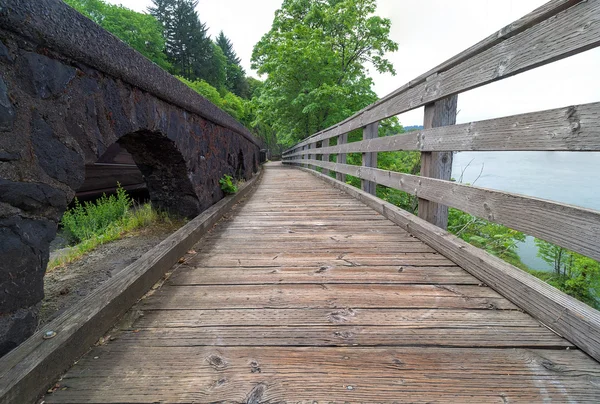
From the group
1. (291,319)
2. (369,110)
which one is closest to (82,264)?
(291,319)

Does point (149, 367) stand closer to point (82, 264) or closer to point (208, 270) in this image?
point (208, 270)

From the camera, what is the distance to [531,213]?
1.31 meters

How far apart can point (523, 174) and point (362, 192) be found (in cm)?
523

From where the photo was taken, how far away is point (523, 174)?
267 inches

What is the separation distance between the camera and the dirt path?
163 cm

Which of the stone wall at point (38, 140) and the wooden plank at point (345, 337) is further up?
the stone wall at point (38, 140)

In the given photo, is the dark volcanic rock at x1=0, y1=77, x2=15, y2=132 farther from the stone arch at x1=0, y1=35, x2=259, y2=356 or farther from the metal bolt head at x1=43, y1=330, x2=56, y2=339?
the metal bolt head at x1=43, y1=330, x2=56, y2=339

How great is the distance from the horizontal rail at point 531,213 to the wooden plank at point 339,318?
1.27ft

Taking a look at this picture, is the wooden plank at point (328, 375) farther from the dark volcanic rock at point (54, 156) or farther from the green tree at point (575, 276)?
the green tree at point (575, 276)

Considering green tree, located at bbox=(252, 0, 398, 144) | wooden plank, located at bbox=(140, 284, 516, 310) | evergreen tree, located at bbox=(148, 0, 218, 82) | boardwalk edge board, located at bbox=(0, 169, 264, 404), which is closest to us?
boardwalk edge board, located at bbox=(0, 169, 264, 404)

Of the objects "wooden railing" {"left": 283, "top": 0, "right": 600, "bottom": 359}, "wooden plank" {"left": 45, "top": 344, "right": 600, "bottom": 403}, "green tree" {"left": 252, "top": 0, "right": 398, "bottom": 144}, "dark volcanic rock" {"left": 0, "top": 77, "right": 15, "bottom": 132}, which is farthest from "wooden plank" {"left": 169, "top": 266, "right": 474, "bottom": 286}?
"green tree" {"left": 252, "top": 0, "right": 398, "bottom": 144}

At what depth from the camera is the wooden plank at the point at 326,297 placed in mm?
1396

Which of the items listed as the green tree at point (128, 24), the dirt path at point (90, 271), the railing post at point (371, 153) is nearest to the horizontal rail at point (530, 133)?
the railing post at point (371, 153)

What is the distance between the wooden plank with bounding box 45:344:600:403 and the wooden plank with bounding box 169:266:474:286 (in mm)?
554
